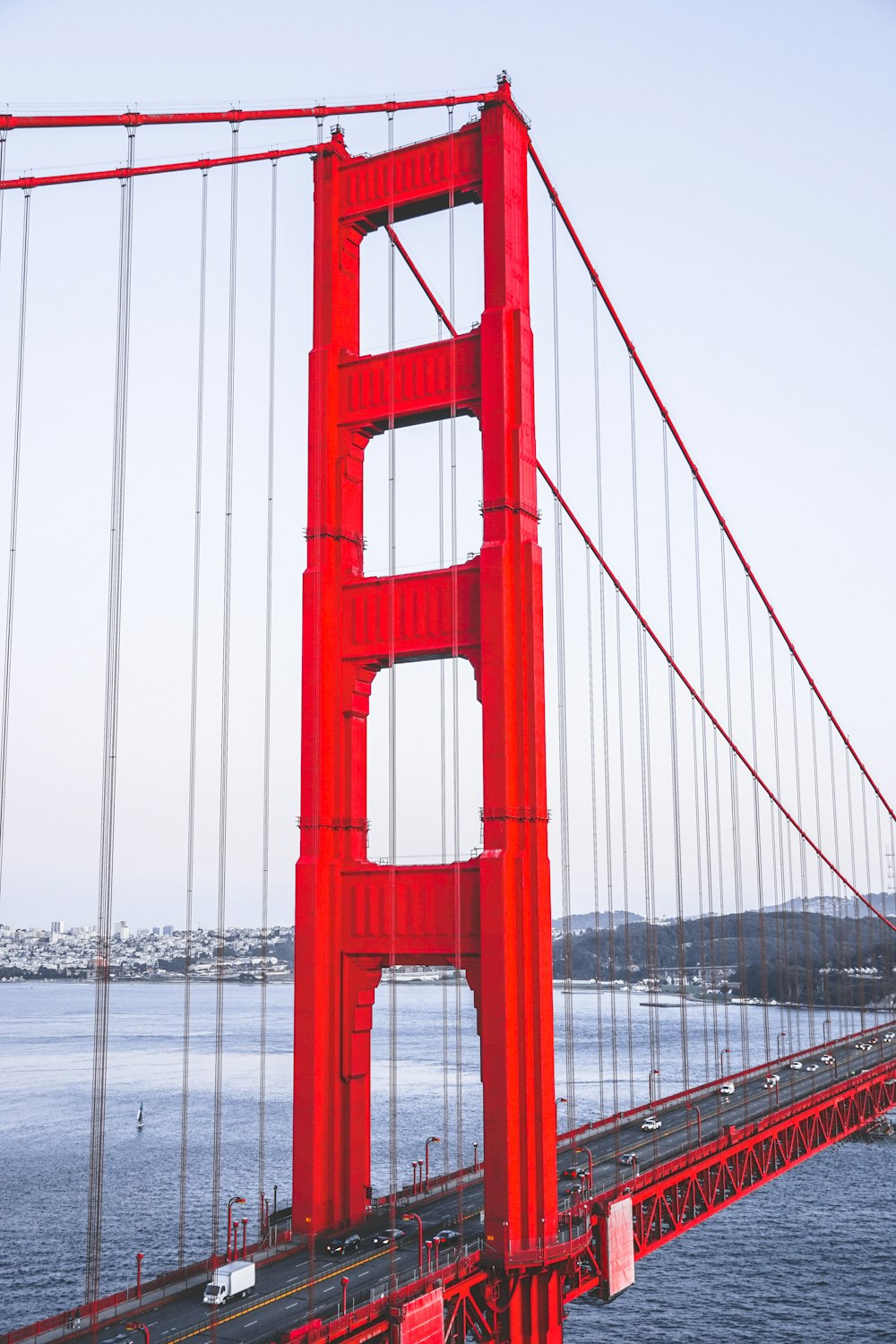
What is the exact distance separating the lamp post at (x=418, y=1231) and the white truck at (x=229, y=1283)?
3512 millimetres

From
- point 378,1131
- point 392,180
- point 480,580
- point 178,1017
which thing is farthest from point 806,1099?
point 178,1017

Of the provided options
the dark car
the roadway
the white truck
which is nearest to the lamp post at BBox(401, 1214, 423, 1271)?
the roadway

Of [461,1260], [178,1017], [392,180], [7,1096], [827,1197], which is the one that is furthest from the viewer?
[178,1017]

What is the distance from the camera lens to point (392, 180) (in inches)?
1292

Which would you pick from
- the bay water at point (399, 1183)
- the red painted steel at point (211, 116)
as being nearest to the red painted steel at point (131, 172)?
the red painted steel at point (211, 116)

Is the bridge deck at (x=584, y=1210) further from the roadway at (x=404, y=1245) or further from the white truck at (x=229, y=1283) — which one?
the white truck at (x=229, y=1283)

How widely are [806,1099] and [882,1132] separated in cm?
4702

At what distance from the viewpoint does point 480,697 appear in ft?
97.7

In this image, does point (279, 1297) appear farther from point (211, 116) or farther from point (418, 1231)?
point (211, 116)

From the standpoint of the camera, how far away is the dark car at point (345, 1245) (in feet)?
92.8

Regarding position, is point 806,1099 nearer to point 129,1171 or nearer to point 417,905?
point 417,905

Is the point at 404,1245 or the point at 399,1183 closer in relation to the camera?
the point at 404,1245

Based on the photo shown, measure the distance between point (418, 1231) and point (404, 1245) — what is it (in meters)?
0.47

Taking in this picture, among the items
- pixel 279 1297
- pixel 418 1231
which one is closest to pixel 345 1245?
pixel 418 1231
